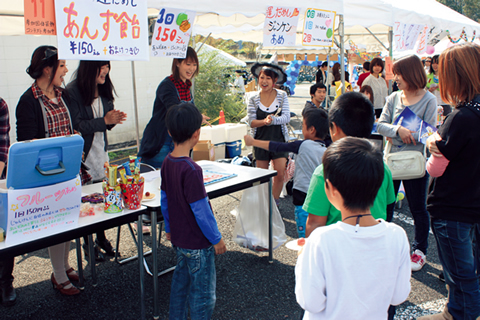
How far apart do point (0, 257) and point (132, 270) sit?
59.8 inches

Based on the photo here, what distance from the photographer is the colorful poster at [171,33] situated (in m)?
3.24

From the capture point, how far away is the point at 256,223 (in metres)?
3.47

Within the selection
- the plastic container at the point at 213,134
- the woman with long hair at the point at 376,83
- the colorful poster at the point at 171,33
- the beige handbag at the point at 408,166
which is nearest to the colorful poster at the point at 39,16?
the colorful poster at the point at 171,33

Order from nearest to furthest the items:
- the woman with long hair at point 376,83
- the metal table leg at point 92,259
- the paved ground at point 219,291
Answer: the paved ground at point 219,291
the metal table leg at point 92,259
the woman with long hair at point 376,83

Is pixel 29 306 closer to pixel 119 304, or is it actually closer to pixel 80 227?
pixel 119 304

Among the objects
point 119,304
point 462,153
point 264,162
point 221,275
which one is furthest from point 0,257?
point 264,162

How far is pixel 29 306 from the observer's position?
2.67m

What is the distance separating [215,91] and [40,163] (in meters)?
8.76

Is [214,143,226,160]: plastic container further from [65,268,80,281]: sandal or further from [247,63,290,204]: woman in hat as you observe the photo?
[65,268,80,281]: sandal

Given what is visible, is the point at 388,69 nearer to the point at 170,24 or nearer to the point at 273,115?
the point at 273,115

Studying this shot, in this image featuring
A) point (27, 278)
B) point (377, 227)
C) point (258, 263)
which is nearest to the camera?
point (377, 227)

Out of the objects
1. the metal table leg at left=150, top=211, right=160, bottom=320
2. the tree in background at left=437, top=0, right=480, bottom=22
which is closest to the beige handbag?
the metal table leg at left=150, top=211, right=160, bottom=320

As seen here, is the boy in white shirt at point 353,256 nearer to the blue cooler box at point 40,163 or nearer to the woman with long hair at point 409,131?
the blue cooler box at point 40,163

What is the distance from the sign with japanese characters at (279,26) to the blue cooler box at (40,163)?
8.57ft
